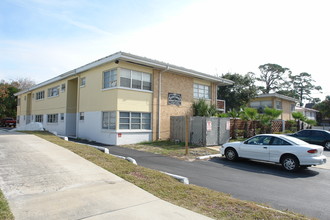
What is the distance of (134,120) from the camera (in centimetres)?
1645

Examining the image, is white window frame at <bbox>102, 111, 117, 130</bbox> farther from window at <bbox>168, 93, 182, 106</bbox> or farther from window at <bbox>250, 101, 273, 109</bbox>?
window at <bbox>250, 101, 273, 109</bbox>

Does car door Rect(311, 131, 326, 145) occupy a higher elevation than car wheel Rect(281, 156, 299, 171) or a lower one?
higher

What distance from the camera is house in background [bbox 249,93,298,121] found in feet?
113

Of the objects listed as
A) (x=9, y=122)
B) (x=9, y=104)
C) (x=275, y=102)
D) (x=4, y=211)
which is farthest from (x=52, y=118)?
(x=275, y=102)

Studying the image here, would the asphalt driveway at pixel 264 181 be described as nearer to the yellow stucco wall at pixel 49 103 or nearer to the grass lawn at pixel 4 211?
the grass lawn at pixel 4 211

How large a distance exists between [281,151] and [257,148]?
3.32 ft

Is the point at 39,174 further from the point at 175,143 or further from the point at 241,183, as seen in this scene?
the point at 175,143

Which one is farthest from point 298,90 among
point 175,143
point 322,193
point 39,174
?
point 39,174

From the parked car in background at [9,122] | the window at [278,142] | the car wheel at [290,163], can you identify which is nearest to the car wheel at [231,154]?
the window at [278,142]

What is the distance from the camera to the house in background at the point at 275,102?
34.3 m

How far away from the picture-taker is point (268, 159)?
1005 cm

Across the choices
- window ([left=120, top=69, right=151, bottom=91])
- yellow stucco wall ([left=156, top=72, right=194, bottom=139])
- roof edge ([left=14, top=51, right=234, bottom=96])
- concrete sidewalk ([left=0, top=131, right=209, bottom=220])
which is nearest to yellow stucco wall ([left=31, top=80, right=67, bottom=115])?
roof edge ([left=14, top=51, right=234, bottom=96])

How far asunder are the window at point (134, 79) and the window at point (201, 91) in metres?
5.59

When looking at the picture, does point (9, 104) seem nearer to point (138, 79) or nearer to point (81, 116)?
point (81, 116)
